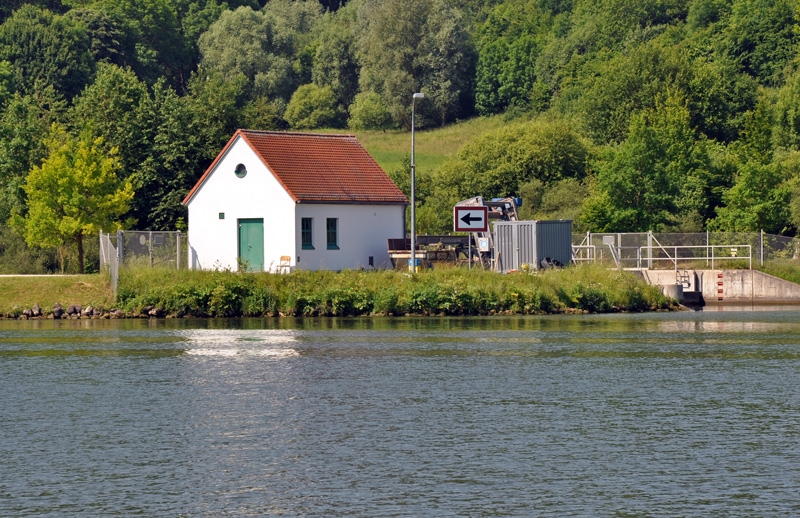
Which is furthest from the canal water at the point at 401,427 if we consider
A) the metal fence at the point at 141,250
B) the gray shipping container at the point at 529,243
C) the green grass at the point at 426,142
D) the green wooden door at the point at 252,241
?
the green grass at the point at 426,142

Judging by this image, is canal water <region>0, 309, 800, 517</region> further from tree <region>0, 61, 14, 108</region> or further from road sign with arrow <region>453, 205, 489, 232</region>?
tree <region>0, 61, 14, 108</region>

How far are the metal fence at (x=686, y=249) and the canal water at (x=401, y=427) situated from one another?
20.9m

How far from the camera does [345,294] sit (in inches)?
1522

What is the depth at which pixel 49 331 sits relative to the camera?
33.8 metres

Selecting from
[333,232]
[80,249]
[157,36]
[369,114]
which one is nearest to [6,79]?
[157,36]

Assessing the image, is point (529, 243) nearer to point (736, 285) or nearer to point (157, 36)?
point (736, 285)

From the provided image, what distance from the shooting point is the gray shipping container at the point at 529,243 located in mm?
44688

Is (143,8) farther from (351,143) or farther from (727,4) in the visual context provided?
(351,143)

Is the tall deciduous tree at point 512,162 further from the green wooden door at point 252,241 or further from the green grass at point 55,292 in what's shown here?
the green grass at point 55,292

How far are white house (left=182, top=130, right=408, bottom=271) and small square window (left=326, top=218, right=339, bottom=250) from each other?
0.04 meters

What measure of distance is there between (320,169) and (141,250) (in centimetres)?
929

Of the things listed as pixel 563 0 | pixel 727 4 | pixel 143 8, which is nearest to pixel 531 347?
pixel 727 4

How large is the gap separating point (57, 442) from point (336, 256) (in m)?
31.7

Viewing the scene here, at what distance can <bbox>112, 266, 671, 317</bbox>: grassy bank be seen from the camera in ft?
127
